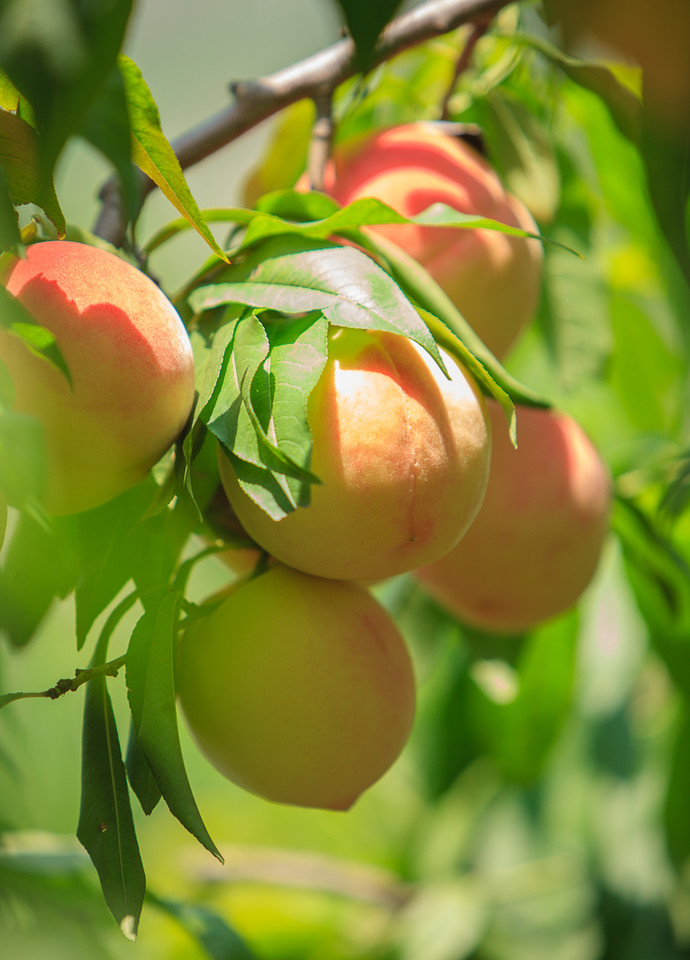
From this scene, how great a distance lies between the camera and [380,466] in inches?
18.1

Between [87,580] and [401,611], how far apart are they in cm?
51

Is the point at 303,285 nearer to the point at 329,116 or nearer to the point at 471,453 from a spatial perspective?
the point at 471,453

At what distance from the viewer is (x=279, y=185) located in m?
0.85

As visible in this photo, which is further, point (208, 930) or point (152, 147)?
point (208, 930)

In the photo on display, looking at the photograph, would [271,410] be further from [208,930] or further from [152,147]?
[208,930]

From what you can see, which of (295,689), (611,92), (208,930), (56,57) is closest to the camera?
(56,57)

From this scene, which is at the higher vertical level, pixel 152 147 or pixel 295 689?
pixel 152 147

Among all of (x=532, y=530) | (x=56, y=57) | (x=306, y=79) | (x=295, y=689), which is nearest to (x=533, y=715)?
(x=532, y=530)

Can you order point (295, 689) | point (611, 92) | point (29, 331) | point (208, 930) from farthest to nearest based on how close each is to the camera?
point (208, 930)
point (611, 92)
point (295, 689)
point (29, 331)

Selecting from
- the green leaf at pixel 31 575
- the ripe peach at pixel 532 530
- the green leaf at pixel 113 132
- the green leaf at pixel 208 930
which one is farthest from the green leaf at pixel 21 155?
the green leaf at pixel 208 930

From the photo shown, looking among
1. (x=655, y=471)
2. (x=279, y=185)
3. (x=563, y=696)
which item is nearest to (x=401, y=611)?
(x=563, y=696)

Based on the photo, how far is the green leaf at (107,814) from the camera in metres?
0.44

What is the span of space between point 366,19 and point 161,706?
1.01ft

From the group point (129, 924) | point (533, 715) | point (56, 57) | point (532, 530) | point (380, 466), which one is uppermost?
point (56, 57)
